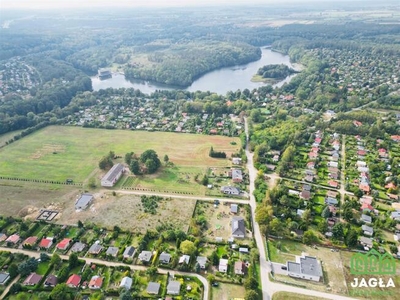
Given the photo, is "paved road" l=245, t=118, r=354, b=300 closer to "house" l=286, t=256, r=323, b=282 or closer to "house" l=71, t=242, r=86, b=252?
"house" l=286, t=256, r=323, b=282

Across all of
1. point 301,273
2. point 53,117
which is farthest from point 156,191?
point 53,117

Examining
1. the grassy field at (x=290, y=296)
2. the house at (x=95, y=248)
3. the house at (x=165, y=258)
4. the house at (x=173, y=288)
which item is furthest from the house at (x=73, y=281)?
the grassy field at (x=290, y=296)

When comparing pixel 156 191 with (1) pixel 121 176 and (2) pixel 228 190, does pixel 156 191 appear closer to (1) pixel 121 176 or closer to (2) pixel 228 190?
(1) pixel 121 176

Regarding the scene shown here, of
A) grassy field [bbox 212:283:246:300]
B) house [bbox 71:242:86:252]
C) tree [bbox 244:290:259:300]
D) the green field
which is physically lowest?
the green field

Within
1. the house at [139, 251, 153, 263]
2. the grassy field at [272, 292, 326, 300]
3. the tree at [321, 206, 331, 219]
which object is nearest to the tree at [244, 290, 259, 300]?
the grassy field at [272, 292, 326, 300]

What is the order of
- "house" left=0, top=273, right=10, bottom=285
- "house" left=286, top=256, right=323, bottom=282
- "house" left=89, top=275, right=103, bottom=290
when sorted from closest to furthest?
"house" left=89, top=275, right=103, bottom=290, "house" left=0, top=273, right=10, bottom=285, "house" left=286, top=256, right=323, bottom=282

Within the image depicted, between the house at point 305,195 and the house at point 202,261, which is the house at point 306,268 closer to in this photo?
the house at point 202,261
